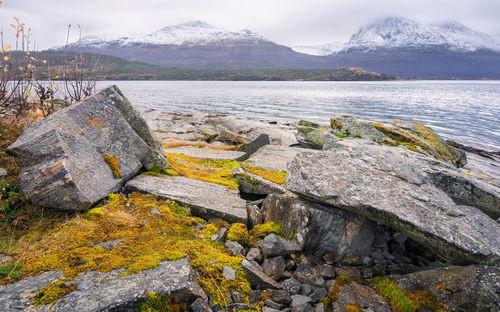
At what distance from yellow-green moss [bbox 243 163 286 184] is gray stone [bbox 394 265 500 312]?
404 centimetres

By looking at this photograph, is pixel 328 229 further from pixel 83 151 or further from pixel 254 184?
pixel 83 151

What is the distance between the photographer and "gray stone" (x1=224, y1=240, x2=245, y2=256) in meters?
5.54

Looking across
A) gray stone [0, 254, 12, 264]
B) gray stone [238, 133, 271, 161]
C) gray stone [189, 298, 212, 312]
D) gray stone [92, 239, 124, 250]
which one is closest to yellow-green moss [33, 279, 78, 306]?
gray stone [92, 239, 124, 250]

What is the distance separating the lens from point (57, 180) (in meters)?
5.35

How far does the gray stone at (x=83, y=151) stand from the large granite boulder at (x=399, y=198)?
4.42 metres

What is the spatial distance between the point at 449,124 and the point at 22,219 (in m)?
47.6

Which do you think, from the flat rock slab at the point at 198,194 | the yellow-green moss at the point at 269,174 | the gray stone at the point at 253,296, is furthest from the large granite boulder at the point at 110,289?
the yellow-green moss at the point at 269,174

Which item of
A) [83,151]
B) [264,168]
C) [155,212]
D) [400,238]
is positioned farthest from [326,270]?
[83,151]

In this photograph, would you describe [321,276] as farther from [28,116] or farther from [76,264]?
[28,116]

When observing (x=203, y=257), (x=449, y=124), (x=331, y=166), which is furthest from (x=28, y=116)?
(x=449, y=124)

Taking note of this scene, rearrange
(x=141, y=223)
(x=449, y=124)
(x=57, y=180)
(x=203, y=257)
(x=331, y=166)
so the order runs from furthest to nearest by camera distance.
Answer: (x=449, y=124)
(x=331, y=166)
(x=141, y=223)
(x=57, y=180)
(x=203, y=257)

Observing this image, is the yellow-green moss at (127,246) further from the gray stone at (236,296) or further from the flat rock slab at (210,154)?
the flat rock slab at (210,154)

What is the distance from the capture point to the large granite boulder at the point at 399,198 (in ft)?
16.1

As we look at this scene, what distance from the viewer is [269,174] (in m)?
8.66
